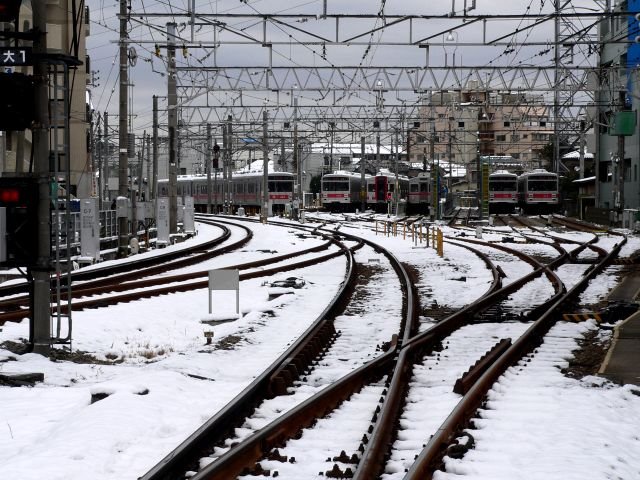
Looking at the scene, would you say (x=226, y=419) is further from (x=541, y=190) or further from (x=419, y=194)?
(x=419, y=194)

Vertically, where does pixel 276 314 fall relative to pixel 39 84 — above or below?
below

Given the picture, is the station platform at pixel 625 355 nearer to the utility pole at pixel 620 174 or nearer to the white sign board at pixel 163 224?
the white sign board at pixel 163 224

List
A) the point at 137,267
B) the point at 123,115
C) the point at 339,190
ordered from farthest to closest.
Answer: the point at 339,190, the point at 123,115, the point at 137,267

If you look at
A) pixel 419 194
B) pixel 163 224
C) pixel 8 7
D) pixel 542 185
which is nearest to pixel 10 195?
pixel 8 7

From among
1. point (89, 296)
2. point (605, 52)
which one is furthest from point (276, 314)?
point (605, 52)

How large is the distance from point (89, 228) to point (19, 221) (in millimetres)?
14094

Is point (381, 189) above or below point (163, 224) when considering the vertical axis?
above

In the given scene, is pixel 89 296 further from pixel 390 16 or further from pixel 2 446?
pixel 390 16

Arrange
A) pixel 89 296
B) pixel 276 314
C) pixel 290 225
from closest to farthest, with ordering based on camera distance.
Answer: pixel 276 314 < pixel 89 296 < pixel 290 225

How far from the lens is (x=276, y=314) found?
13.9 meters

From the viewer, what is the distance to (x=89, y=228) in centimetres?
2409

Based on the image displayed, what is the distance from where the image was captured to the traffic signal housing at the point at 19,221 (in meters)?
10.1

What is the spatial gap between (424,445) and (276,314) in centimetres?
747

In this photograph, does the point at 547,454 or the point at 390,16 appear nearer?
the point at 547,454
